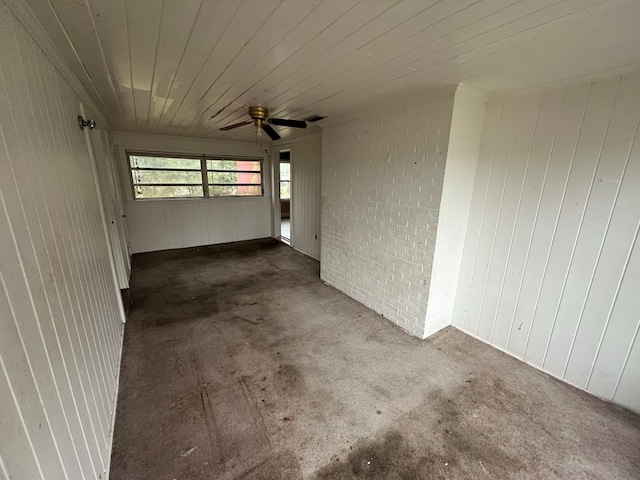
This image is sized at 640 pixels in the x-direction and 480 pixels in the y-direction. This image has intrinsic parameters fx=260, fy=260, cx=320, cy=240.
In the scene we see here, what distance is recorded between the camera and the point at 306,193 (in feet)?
16.3

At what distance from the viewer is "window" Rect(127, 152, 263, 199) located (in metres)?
4.88

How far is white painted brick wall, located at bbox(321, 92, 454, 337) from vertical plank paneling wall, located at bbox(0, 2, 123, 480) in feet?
8.04

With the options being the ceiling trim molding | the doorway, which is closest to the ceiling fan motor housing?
the ceiling trim molding

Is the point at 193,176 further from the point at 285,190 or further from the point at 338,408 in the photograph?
the point at 338,408

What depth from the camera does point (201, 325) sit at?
8.89 feet

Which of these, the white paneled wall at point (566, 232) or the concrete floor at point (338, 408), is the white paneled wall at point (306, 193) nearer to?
the concrete floor at point (338, 408)

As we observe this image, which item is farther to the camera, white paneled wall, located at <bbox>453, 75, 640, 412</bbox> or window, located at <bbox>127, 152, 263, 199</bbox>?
window, located at <bbox>127, 152, 263, 199</bbox>

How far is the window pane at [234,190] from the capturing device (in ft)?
18.5

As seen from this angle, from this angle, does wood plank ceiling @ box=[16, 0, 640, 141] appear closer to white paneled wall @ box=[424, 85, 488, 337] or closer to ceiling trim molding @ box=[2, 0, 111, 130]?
ceiling trim molding @ box=[2, 0, 111, 130]

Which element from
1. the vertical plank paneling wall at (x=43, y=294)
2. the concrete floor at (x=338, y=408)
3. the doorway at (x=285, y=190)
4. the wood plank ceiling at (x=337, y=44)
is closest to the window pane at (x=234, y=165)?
the doorway at (x=285, y=190)

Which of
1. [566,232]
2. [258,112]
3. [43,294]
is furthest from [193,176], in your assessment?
[566,232]

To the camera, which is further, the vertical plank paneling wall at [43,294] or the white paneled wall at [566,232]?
the white paneled wall at [566,232]

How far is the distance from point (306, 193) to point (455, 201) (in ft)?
10.1

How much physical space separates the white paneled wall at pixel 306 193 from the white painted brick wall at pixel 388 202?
1.15 m
